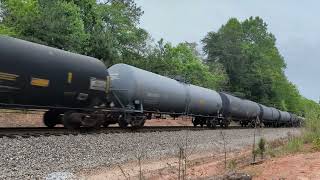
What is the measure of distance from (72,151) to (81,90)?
19.0 ft

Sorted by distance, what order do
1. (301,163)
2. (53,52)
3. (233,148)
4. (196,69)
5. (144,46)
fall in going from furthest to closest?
(196,69), (144,46), (233,148), (53,52), (301,163)

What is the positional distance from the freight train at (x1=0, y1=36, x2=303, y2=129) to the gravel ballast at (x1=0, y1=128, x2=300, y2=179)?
1951mm

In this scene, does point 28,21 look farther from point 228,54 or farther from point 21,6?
point 228,54

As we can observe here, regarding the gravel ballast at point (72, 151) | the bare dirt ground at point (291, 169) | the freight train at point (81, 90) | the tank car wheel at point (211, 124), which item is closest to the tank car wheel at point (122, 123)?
the freight train at point (81, 90)

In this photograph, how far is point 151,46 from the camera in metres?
64.5

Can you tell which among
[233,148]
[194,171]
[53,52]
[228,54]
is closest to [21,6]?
[53,52]

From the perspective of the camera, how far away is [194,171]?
1173 cm

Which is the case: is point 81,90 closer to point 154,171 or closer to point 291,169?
point 154,171

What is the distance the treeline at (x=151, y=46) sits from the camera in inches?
1583

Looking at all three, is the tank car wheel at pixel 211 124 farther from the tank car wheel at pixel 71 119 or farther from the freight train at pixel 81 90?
the tank car wheel at pixel 71 119

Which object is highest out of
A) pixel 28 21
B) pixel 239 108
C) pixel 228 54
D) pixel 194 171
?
pixel 228 54

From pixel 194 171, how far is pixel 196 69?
57250 millimetres

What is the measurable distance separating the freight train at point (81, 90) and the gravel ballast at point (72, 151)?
1.95m

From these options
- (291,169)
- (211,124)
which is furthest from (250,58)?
(291,169)
